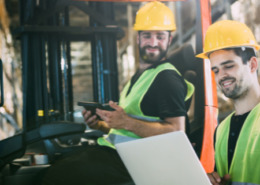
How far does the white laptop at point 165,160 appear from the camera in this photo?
1.19 metres

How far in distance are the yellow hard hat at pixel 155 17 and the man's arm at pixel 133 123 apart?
1.60ft

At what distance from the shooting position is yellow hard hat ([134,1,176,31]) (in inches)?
64.6

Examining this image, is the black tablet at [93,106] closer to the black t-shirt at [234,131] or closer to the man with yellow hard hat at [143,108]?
the man with yellow hard hat at [143,108]

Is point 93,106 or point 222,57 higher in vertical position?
point 222,57

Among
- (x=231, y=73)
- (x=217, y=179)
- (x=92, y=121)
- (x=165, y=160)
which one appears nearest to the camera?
(x=165, y=160)

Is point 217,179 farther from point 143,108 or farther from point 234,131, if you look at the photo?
point 143,108

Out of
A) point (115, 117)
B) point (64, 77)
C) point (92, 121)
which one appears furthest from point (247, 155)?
point (64, 77)

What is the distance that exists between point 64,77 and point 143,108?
1.56ft

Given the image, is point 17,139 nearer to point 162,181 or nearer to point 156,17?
point 162,181

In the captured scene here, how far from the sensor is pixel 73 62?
5.46 feet

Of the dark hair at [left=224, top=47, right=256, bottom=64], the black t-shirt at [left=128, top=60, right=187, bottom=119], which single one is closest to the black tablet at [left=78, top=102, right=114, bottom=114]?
the black t-shirt at [left=128, top=60, right=187, bottom=119]

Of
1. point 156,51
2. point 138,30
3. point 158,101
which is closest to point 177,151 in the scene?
point 158,101

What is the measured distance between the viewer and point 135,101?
1.62 meters

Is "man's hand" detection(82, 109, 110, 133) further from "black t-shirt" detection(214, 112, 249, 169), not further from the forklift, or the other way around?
"black t-shirt" detection(214, 112, 249, 169)
